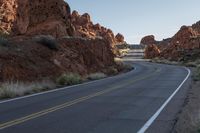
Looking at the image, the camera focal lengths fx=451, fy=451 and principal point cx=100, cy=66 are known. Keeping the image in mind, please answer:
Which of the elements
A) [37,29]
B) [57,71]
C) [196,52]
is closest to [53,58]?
[57,71]

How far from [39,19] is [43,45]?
9777 millimetres

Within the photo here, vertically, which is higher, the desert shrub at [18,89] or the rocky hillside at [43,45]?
the rocky hillside at [43,45]

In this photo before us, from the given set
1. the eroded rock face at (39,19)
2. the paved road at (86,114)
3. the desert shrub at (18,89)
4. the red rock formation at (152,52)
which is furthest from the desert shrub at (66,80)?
the red rock formation at (152,52)

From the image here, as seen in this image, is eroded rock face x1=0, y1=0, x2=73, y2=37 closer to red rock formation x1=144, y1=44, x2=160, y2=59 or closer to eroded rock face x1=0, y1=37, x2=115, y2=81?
eroded rock face x1=0, y1=37, x2=115, y2=81

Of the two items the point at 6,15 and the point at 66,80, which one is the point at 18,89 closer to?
the point at 66,80

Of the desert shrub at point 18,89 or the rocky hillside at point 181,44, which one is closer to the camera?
the desert shrub at point 18,89

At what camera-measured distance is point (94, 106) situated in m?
16.6

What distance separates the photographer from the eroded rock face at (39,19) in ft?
148

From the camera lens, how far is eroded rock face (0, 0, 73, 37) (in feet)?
148

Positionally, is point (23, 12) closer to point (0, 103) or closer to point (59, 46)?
point (59, 46)

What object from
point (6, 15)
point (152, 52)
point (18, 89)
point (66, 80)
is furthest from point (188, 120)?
point (152, 52)

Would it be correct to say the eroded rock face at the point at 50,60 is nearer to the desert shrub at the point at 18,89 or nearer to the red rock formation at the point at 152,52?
the desert shrub at the point at 18,89

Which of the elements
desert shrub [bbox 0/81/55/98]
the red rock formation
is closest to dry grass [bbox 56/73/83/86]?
desert shrub [bbox 0/81/55/98]

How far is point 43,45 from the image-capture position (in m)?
36.5
